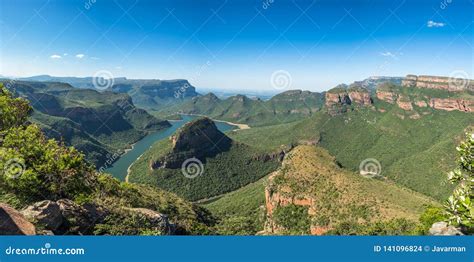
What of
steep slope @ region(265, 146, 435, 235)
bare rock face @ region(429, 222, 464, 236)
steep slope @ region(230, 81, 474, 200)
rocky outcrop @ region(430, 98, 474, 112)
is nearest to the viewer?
bare rock face @ region(429, 222, 464, 236)

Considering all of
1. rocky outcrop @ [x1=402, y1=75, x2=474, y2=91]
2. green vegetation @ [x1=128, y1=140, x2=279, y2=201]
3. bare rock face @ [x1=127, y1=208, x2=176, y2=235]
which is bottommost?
green vegetation @ [x1=128, y1=140, x2=279, y2=201]

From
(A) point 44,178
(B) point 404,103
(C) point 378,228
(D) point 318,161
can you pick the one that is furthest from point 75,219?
(B) point 404,103

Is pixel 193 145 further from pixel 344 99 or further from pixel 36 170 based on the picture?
pixel 36 170

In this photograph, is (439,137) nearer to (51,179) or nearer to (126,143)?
(51,179)

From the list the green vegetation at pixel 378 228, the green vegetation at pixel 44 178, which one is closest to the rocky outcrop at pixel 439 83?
the green vegetation at pixel 378 228

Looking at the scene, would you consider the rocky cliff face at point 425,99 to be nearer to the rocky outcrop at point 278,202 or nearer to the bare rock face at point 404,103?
→ the bare rock face at point 404,103

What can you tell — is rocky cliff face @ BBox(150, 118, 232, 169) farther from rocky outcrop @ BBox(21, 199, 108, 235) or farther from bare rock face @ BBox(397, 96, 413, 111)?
rocky outcrop @ BBox(21, 199, 108, 235)

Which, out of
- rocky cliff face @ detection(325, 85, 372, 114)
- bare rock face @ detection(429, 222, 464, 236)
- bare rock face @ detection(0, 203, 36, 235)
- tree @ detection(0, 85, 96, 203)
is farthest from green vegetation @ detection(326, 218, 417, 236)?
rocky cliff face @ detection(325, 85, 372, 114)

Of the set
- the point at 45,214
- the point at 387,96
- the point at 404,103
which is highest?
the point at 387,96
